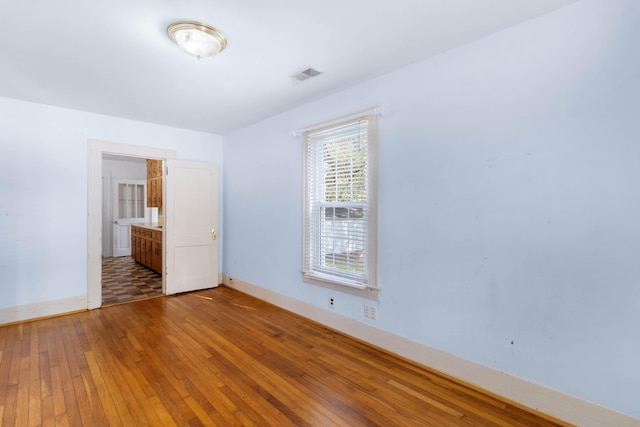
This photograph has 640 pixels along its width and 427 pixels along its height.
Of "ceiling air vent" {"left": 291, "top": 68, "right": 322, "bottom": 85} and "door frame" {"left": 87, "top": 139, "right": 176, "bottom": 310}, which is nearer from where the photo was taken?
"ceiling air vent" {"left": 291, "top": 68, "right": 322, "bottom": 85}

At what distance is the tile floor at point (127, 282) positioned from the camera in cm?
448

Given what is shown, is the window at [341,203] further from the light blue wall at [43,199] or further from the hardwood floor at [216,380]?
the light blue wall at [43,199]

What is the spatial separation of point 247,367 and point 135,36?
2738 mm

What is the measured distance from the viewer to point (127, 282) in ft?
17.3

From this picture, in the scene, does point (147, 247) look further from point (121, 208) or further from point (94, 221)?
point (121, 208)

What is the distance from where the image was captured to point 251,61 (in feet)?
8.36

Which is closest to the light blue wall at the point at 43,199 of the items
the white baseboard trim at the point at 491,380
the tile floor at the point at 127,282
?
the tile floor at the point at 127,282

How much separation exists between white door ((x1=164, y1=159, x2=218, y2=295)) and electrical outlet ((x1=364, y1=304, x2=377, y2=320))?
9.93 feet

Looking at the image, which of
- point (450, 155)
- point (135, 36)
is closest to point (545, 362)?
point (450, 155)

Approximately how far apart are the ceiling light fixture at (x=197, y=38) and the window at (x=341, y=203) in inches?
54.7

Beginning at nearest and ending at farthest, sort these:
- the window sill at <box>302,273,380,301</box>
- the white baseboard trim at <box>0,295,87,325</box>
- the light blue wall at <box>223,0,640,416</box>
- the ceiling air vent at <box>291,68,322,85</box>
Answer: the light blue wall at <box>223,0,640,416</box>
the ceiling air vent at <box>291,68,322,85</box>
the window sill at <box>302,273,380,301</box>
the white baseboard trim at <box>0,295,87,325</box>

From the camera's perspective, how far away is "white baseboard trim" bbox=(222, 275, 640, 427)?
1.79 m

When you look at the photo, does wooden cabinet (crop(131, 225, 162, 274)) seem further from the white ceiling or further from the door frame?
the white ceiling

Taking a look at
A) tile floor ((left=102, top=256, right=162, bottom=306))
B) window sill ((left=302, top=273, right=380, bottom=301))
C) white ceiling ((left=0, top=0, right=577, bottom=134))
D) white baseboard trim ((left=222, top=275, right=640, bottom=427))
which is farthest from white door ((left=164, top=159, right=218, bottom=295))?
white baseboard trim ((left=222, top=275, right=640, bottom=427))
